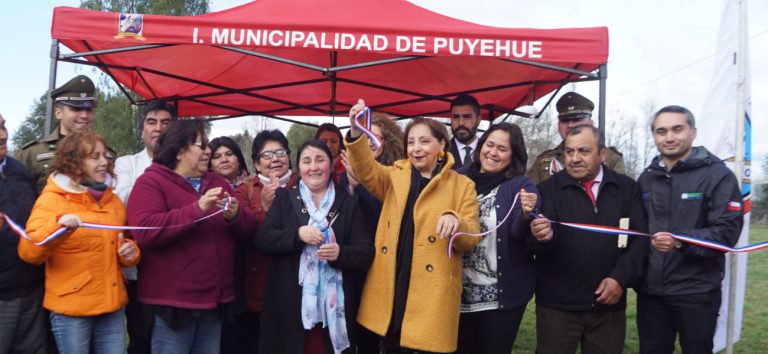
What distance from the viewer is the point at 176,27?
14.1ft

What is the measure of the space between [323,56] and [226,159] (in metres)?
2.52

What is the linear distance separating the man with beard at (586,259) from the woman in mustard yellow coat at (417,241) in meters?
0.64

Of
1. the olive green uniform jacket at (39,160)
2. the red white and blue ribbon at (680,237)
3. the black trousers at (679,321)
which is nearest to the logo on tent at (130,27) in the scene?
the olive green uniform jacket at (39,160)

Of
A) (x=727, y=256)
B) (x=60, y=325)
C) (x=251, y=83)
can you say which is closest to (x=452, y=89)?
(x=251, y=83)

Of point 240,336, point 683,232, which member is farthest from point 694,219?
point 240,336

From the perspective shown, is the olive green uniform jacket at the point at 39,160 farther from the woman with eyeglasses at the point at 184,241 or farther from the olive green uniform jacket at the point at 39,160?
the woman with eyeglasses at the point at 184,241

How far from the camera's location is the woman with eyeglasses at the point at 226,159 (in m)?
4.50

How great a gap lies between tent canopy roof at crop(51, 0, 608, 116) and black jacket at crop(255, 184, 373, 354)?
1424mm

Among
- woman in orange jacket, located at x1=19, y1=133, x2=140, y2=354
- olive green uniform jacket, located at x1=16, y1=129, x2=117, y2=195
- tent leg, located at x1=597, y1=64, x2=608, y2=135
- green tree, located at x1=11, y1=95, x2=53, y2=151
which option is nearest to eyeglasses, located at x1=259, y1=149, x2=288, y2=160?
olive green uniform jacket, located at x1=16, y1=129, x2=117, y2=195

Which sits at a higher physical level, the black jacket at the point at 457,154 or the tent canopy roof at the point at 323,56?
the tent canopy roof at the point at 323,56

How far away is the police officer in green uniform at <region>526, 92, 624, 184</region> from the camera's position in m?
5.05

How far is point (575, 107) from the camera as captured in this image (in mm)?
5289

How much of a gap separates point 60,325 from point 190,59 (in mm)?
3867

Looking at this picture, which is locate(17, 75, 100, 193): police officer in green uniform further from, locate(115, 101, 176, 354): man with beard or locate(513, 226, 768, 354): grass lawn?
locate(513, 226, 768, 354): grass lawn
